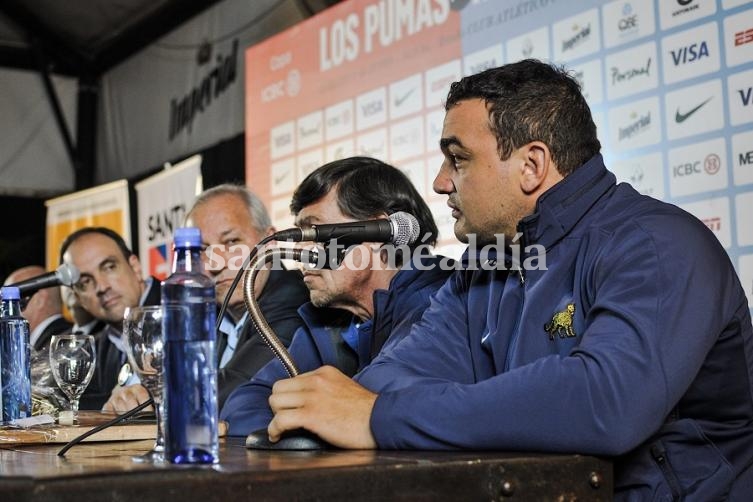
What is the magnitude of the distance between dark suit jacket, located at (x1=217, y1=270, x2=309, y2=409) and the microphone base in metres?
1.14

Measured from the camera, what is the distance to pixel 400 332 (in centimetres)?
195

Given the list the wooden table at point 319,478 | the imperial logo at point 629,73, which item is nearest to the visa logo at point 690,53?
the imperial logo at point 629,73

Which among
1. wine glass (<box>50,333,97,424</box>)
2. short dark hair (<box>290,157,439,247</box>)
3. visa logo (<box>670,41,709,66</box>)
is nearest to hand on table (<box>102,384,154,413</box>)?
wine glass (<box>50,333,97,424</box>)

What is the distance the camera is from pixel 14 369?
1.98 m

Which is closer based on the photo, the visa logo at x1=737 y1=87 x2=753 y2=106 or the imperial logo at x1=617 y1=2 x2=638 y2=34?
the visa logo at x1=737 y1=87 x2=753 y2=106

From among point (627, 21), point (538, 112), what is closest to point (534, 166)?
point (538, 112)

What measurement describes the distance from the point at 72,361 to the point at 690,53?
188 centimetres

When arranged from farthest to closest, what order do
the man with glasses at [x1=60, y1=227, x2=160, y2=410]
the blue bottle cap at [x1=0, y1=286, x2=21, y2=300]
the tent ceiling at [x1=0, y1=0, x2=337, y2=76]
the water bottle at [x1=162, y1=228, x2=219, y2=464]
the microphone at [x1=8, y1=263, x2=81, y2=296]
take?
the tent ceiling at [x1=0, y1=0, x2=337, y2=76] < the man with glasses at [x1=60, y1=227, x2=160, y2=410] < the microphone at [x1=8, y1=263, x2=81, y2=296] < the blue bottle cap at [x1=0, y1=286, x2=21, y2=300] < the water bottle at [x1=162, y1=228, x2=219, y2=464]

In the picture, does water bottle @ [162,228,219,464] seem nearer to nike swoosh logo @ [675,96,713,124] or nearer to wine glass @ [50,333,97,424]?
wine glass @ [50,333,97,424]

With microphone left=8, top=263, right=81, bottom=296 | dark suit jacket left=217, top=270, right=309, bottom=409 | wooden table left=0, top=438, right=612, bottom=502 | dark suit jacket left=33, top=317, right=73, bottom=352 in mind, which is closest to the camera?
wooden table left=0, top=438, right=612, bottom=502

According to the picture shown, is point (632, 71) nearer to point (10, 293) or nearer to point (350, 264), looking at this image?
point (350, 264)

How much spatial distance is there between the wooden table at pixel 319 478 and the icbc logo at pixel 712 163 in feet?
5.69

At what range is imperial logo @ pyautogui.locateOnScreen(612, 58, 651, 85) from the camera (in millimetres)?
2918

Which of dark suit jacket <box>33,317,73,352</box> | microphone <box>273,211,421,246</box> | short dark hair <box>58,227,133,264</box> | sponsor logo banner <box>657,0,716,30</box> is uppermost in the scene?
sponsor logo banner <box>657,0,716,30</box>
